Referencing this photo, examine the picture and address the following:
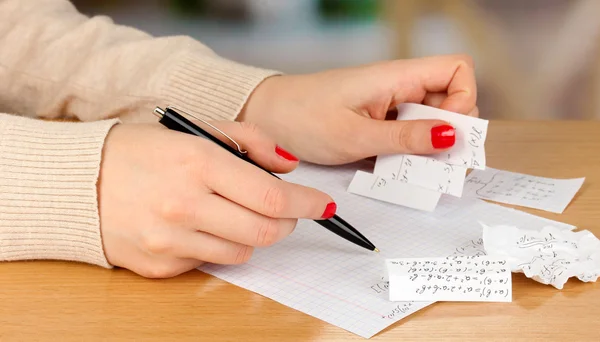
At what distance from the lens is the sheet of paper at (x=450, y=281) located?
710 mm

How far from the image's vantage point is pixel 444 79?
3.26 ft

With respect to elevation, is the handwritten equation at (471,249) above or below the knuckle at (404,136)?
below

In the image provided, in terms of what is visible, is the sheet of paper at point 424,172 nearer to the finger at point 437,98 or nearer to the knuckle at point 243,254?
the finger at point 437,98

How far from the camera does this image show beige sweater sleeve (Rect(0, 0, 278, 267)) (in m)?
0.78

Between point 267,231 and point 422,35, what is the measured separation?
1.73 m

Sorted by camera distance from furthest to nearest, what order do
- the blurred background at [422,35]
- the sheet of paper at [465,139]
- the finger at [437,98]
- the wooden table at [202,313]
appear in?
the blurred background at [422,35] → the finger at [437,98] → the sheet of paper at [465,139] → the wooden table at [202,313]

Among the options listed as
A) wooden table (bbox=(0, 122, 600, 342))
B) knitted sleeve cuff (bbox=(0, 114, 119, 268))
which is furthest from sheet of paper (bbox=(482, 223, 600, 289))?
knitted sleeve cuff (bbox=(0, 114, 119, 268))

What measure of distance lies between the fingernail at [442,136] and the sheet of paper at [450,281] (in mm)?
184

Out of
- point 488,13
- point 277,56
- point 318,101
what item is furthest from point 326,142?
point 488,13

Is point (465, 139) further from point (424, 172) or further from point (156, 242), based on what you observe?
point (156, 242)

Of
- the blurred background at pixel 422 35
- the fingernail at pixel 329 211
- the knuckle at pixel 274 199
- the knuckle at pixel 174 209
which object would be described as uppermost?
the knuckle at pixel 274 199

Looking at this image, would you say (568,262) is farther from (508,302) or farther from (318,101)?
(318,101)

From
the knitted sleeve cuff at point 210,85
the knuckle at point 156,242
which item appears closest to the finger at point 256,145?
the knuckle at point 156,242

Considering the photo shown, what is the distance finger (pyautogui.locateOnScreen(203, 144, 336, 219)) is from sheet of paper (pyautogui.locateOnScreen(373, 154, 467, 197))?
23cm
